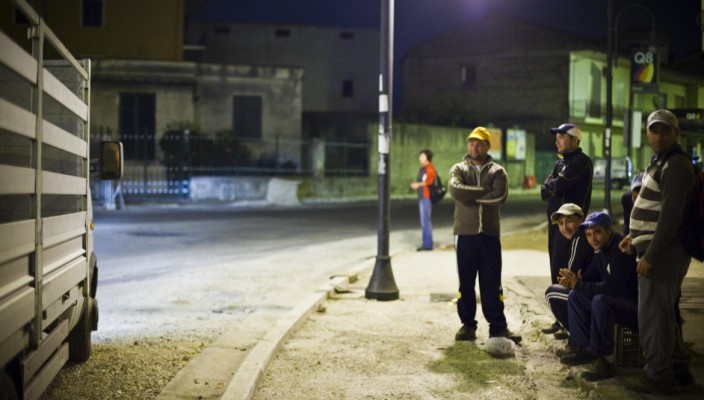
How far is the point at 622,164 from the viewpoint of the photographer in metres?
47.8

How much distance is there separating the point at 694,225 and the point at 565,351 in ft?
6.20

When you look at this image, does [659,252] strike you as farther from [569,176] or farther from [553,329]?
[553,329]

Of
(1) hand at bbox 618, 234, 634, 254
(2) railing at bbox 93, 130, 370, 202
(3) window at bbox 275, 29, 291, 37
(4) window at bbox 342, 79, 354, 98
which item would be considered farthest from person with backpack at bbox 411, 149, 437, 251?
(3) window at bbox 275, 29, 291, 37

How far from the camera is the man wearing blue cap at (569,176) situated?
752cm

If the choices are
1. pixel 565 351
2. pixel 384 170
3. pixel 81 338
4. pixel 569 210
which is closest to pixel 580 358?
pixel 565 351

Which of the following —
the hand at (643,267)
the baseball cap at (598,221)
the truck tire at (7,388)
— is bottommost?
the truck tire at (7,388)

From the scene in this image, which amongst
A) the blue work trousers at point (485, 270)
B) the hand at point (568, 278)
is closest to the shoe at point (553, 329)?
the blue work trousers at point (485, 270)

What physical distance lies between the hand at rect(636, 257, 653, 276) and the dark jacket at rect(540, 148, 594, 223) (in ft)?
6.92

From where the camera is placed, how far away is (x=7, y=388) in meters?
4.12

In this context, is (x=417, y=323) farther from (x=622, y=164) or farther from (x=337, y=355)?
(x=622, y=164)

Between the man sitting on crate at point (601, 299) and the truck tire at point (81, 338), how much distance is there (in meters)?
3.79

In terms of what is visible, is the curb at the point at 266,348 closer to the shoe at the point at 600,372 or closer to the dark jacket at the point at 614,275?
the shoe at the point at 600,372

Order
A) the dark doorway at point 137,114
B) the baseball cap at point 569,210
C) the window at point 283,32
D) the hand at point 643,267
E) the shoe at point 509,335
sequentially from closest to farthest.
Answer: the hand at point 643,267 → the baseball cap at point 569,210 → the shoe at point 509,335 → the dark doorway at point 137,114 → the window at point 283,32

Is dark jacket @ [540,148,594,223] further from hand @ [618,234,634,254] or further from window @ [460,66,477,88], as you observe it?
window @ [460,66,477,88]
